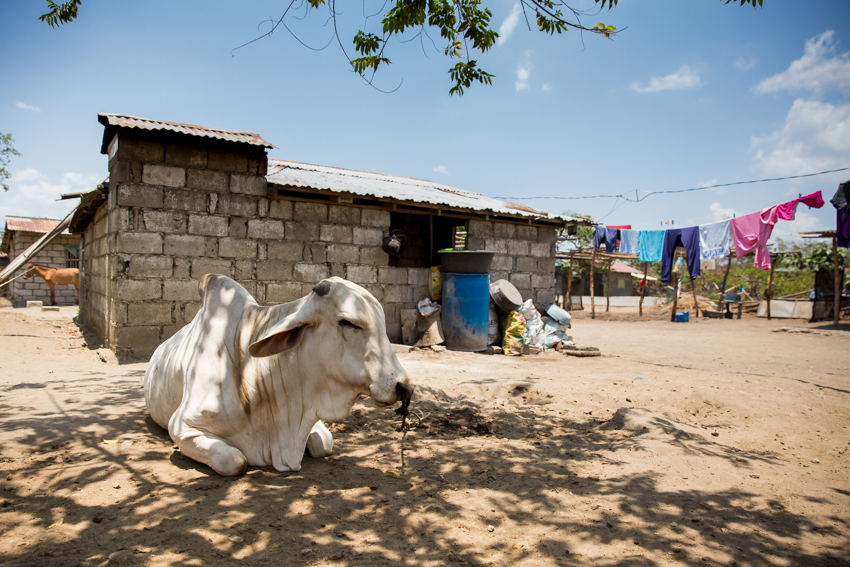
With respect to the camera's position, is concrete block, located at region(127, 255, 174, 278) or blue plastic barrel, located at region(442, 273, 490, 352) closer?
concrete block, located at region(127, 255, 174, 278)

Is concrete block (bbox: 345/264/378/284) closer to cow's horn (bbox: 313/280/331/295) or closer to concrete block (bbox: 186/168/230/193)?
concrete block (bbox: 186/168/230/193)

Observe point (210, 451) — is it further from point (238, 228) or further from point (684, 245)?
point (684, 245)

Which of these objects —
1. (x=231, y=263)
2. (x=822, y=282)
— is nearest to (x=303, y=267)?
(x=231, y=263)

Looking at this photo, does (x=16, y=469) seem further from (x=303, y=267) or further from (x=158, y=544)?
(x=303, y=267)

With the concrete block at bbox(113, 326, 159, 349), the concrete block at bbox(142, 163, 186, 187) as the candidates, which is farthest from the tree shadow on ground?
the concrete block at bbox(142, 163, 186, 187)

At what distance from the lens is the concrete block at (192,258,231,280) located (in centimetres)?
670

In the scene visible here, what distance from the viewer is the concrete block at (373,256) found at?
803 centimetres

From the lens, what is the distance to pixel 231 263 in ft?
22.9

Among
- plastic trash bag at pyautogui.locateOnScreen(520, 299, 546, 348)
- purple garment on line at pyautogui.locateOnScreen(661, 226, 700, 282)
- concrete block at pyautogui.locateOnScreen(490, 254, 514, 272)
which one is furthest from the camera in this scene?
purple garment on line at pyautogui.locateOnScreen(661, 226, 700, 282)

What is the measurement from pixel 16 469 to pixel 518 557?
8.02 feet

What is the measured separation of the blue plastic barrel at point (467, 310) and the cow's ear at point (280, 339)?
233 inches

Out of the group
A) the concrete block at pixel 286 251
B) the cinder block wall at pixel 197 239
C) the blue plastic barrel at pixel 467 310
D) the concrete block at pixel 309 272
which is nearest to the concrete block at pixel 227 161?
the cinder block wall at pixel 197 239

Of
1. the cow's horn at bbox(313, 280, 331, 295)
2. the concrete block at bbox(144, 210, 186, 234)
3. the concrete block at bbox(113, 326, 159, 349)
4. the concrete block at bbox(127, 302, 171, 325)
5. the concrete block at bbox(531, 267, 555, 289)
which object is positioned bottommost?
the concrete block at bbox(113, 326, 159, 349)

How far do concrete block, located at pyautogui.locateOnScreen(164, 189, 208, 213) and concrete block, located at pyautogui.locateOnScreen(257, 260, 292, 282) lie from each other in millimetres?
1110
